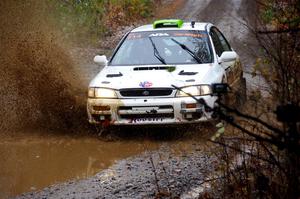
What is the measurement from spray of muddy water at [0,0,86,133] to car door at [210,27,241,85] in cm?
241

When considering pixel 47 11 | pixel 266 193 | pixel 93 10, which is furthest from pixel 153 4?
pixel 266 193

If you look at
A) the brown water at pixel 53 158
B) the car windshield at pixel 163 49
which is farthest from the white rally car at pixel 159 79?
the brown water at pixel 53 158

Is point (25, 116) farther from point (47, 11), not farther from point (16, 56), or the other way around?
point (47, 11)

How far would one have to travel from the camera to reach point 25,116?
9695 millimetres

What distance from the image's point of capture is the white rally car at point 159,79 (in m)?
8.45

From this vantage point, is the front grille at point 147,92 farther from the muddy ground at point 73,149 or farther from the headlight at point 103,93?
the muddy ground at point 73,149

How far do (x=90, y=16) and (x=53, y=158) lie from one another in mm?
13700

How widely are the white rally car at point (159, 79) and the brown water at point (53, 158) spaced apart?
0.40 m

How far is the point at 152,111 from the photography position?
8.45 meters

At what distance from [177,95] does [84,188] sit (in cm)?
246

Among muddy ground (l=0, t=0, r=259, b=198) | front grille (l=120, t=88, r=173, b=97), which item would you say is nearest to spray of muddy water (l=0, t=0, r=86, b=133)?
muddy ground (l=0, t=0, r=259, b=198)

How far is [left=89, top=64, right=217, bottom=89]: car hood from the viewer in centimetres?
855

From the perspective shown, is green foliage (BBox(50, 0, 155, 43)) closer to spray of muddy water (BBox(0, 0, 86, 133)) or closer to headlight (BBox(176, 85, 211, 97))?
spray of muddy water (BBox(0, 0, 86, 133))

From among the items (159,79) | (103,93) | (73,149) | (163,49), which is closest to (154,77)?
(159,79)
